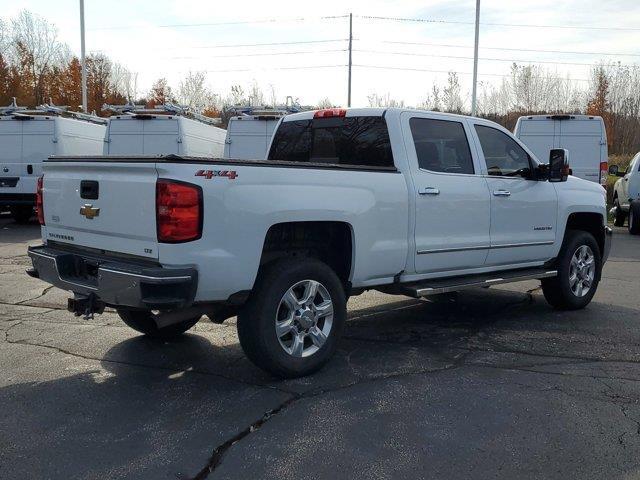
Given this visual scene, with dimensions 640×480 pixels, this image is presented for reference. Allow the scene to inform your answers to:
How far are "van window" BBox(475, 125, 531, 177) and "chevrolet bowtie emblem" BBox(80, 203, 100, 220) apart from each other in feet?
11.7

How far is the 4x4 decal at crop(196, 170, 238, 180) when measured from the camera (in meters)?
4.05

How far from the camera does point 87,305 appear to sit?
4465mm

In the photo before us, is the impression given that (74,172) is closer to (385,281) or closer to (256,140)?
(385,281)

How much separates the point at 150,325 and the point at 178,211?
2.05 metres

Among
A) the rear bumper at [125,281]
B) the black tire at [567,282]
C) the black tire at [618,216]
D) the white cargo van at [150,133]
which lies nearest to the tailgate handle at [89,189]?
the rear bumper at [125,281]

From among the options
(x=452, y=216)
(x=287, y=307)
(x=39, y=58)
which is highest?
(x=39, y=58)

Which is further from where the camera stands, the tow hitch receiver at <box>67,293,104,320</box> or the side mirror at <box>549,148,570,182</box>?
the side mirror at <box>549,148,570,182</box>

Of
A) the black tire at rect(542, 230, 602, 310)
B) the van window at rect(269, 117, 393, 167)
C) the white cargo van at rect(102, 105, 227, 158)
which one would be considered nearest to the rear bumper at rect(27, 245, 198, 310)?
the van window at rect(269, 117, 393, 167)

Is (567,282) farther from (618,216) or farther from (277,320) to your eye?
(618,216)

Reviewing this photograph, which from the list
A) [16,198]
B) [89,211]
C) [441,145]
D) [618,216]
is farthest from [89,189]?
[618,216]

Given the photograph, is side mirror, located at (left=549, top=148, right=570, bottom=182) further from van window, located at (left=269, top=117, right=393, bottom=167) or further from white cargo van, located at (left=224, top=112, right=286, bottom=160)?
white cargo van, located at (left=224, top=112, right=286, bottom=160)

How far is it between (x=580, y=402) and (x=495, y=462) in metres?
1.16

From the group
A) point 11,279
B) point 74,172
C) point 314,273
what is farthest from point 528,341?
point 11,279

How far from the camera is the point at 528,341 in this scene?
5844mm
